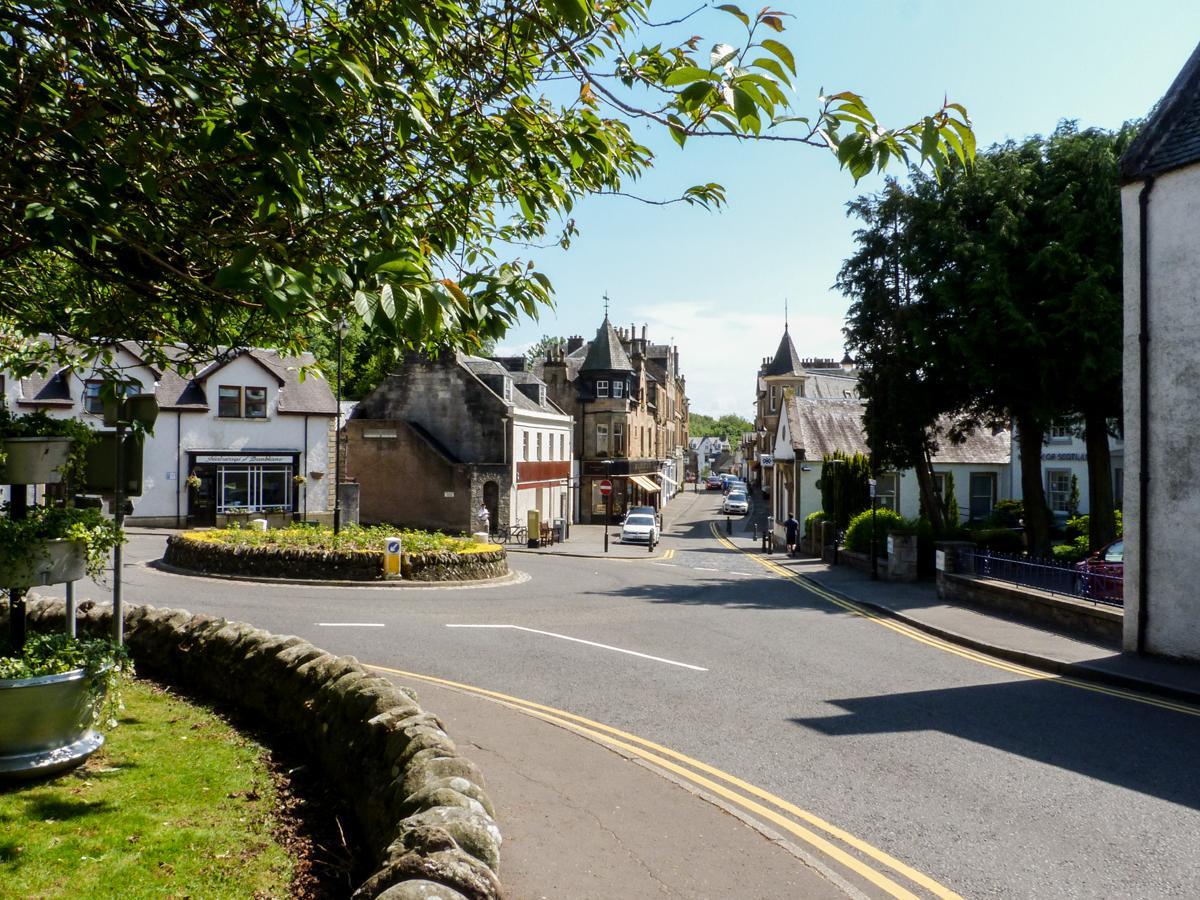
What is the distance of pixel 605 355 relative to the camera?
57.4 meters

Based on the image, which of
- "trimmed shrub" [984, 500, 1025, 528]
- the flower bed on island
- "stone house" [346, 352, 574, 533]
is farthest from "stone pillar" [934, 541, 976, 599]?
"stone house" [346, 352, 574, 533]

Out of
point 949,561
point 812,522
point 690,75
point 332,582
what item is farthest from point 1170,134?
point 812,522

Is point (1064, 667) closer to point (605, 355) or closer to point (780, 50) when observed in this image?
point (780, 50)

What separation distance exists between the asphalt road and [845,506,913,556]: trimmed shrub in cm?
880

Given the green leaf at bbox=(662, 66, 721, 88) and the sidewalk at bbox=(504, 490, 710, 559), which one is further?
the sidewalk at bbox=(504, 490, 710, 559)

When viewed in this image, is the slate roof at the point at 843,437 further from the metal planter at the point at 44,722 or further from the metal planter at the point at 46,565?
the metal planter at the point at 44,722

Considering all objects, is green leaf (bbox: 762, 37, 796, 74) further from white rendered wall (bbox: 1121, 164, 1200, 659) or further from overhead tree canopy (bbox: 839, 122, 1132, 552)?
overhead tree canopy (bbox: 839, 122, 1132, 552)

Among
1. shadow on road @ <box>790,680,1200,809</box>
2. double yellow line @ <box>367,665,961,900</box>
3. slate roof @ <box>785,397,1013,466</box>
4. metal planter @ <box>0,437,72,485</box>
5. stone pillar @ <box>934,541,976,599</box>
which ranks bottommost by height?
shadow on road @ <box>790,680,1200,809</box>

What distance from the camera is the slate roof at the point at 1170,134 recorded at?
13.0m

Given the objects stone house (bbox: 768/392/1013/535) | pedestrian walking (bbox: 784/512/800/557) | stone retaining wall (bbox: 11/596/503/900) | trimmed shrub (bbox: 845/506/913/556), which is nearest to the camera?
stone retaining wall (bbox: 11/596/503/900)

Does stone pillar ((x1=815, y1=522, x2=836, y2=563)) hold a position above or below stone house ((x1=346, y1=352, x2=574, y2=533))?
below

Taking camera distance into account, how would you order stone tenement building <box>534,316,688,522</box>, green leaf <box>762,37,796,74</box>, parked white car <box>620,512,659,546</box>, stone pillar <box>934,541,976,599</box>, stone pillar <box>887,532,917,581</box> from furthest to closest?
stone tenement building <box>534,316,688,522</box> < parked white car <box>620,512,659,546</box> < stone pillar <box>887,532,917,581</box> < stone pillar <box>934,541,976,599</box> < green leaf <box>762,37,796,74</box>

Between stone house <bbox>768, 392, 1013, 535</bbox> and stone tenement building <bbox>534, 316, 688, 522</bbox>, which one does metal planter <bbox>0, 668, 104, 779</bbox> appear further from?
stone tenement building <bbox>534, 316, 688, 522</bbox>

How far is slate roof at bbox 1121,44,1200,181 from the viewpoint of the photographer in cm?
1304
